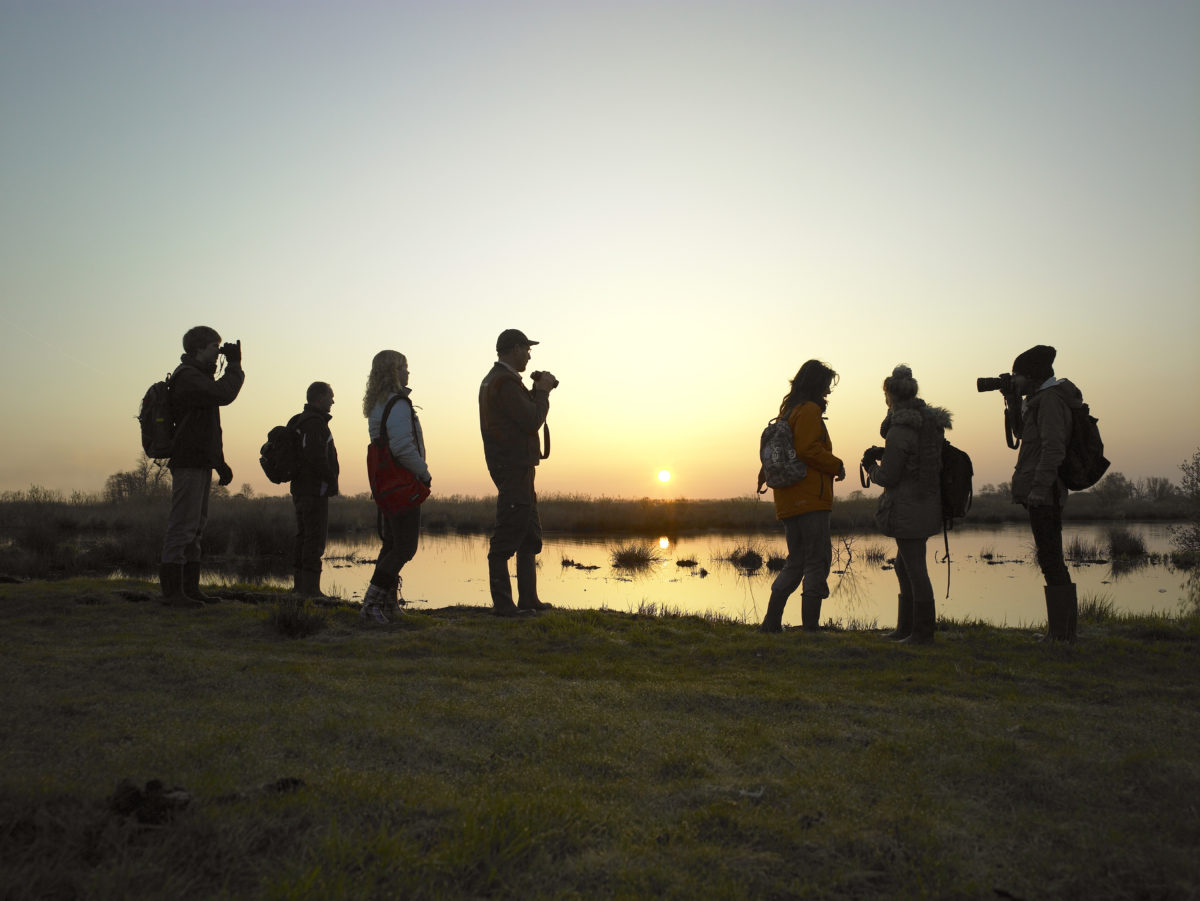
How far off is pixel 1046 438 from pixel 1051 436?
4cm

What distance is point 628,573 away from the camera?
16.9m

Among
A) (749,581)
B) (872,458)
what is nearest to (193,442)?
(872,458)

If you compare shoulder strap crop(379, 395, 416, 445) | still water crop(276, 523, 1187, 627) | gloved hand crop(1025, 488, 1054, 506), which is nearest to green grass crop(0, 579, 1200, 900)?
gloved hand crop(1025, 488, 1054, 506)

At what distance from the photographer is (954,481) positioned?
5.83m

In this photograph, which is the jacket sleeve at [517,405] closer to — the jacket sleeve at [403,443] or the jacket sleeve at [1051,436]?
the jacket sleeve at [403,443]

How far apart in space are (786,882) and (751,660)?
3.15 meters

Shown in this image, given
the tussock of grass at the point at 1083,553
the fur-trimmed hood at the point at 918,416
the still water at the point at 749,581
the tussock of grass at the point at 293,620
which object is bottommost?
the still water at the point at 749,581

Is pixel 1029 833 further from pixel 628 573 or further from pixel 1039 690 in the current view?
pixel 628 573

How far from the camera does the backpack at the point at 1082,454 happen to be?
5.68 metres

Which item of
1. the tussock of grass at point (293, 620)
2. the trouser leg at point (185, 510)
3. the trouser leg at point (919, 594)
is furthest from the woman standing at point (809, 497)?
the trouser leg at point (185, 510)

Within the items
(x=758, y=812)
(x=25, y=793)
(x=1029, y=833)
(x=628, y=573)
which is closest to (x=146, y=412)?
(x=25, y=793)

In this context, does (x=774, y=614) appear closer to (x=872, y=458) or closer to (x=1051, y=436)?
(x=872, y=458)

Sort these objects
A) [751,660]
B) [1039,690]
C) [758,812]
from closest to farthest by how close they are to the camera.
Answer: [758,812] < [1039,690] < [751,660]

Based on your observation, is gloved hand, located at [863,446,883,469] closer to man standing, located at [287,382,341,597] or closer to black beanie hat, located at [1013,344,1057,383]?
black beanie hat, located at [1013,344,1057,383]
